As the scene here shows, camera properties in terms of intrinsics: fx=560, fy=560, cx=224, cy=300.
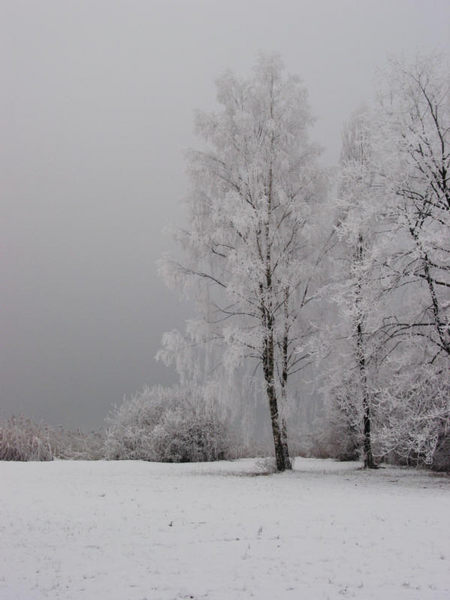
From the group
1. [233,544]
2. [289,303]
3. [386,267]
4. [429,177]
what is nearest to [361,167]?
[429,177]

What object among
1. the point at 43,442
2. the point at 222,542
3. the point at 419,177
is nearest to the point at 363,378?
the point at 419,177

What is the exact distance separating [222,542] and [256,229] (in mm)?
9838

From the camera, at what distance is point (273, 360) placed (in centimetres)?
1512

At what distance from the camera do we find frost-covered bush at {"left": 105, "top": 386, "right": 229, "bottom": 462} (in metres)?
19.2

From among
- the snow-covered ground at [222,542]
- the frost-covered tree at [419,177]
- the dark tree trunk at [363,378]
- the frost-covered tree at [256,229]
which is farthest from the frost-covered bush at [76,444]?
the frost-covered tree at [419,177]

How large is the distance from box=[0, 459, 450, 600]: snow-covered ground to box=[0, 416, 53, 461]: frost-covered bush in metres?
6.93

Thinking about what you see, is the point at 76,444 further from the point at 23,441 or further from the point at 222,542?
the point at 222,542

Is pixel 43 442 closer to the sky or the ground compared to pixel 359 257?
closer to the ground

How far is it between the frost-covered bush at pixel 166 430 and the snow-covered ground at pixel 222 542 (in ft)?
22.7

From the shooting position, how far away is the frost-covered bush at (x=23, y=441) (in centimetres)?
1870

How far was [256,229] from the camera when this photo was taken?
50.1 ft

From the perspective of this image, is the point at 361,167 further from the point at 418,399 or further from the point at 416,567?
the point at 416,567

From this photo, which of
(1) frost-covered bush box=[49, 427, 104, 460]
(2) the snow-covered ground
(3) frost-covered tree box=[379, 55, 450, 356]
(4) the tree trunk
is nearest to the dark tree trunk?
(3) frost-covered tree box=[379, 55, 450, 356]

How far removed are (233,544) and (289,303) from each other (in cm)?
952
